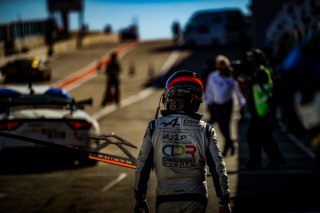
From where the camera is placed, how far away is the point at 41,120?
37.4 feet

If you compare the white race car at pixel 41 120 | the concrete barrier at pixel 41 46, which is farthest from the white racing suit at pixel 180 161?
the concrete barrier at pixel 41 46

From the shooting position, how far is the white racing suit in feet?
18.1

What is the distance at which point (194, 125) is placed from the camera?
18.4ft

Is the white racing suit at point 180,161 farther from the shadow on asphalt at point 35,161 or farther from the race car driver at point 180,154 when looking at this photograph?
the shadow on asphalt at point 35,161

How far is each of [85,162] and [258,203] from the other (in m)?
3.86

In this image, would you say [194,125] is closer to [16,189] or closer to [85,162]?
[16,189]

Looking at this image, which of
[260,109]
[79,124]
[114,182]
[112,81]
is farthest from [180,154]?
[112,81]

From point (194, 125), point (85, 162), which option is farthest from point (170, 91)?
point (85, 162)

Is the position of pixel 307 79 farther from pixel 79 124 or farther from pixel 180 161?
pixel 79 124

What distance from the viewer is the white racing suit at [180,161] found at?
5.51 meters

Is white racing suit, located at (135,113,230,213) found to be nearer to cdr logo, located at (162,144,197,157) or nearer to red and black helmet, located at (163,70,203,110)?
cdr logo, located at (162,144,197,157)

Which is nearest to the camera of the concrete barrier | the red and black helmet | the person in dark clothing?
the red and black helmet

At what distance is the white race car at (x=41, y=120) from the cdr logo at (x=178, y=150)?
5.92m

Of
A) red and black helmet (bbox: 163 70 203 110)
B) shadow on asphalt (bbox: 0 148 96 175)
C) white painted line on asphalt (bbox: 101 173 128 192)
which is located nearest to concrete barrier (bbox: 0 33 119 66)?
shadow on asphalt (bbox: 0 148 96 175)
